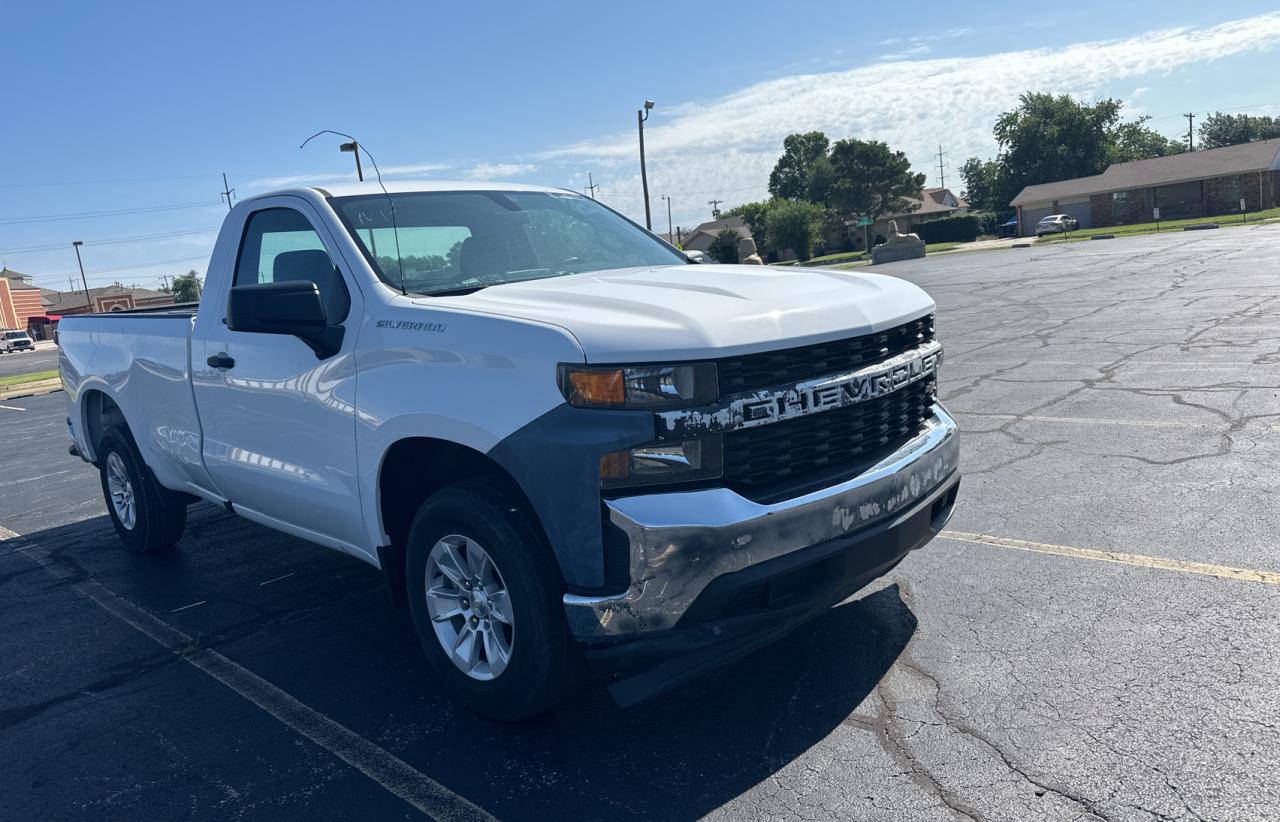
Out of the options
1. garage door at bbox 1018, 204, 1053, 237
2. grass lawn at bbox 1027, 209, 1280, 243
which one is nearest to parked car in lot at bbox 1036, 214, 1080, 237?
grass lawn at bbox 1027, 209, 1280, 243

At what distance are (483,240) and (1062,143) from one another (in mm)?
92486

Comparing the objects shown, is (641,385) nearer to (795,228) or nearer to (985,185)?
(795,228)

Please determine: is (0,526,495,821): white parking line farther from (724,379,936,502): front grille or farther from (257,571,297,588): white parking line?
(724,379,936,502): front grille

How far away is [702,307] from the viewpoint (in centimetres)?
319

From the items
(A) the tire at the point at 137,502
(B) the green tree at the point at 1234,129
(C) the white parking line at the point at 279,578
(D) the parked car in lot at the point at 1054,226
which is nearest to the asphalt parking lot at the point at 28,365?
(A) the tire at the point at 137,502

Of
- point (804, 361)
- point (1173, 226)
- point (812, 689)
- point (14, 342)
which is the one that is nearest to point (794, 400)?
point (804, 361)

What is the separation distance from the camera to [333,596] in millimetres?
5223

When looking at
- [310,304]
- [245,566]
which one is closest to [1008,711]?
[310,304]

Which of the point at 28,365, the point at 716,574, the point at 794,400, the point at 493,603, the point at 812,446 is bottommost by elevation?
the point at 28,365

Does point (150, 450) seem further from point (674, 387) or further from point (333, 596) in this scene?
point (674, 387)

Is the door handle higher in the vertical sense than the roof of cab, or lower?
lower

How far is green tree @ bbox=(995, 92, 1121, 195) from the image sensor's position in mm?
84375

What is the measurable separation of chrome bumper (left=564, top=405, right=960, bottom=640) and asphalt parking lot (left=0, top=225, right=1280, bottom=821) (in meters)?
0.59

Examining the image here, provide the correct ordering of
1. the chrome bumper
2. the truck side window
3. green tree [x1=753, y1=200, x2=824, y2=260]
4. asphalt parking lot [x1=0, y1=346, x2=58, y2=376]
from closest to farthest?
the chrome bumper, the truck side window, asphalt parking lot [x1=0, y1=346, x2=58, y2=376], green tree [x1=753, y1=200, x2=824, y2=260]
